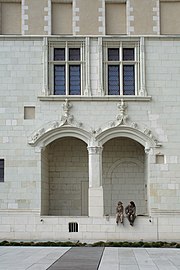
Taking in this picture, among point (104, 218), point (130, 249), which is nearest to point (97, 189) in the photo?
point (104, 218)

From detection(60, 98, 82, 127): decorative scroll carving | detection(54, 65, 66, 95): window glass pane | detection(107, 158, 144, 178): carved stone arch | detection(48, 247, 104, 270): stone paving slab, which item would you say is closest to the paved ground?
detection(48, 247, 104, 270): stone paving slab

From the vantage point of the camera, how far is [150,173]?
69.5ft

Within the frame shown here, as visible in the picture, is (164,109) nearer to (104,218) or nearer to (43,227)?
(104,218)

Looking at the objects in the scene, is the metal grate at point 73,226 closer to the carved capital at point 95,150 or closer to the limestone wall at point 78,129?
the limestone wall at point 78,129

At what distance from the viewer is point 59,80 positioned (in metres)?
21.9

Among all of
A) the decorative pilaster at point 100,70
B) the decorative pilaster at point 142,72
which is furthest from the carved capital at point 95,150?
the decorative pilaster at point 142,72

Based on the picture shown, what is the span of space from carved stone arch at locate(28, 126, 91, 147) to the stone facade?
1.7 inches

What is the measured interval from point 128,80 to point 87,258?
32.0 feet

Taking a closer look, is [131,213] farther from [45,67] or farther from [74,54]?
[74,54]

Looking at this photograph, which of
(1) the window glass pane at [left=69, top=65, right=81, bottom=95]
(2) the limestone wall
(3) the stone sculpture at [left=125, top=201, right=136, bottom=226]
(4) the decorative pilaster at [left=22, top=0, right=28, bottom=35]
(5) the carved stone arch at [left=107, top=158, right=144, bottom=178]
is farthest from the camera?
(5) the carved stone arch at [left=107, top=158, right=144, bottom=178]

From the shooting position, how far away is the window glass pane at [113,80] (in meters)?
21.8

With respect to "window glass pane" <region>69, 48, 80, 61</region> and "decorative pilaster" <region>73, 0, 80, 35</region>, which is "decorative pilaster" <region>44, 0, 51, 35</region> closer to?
"decorative pilaster" <region>73, 0, 80, 35</region>

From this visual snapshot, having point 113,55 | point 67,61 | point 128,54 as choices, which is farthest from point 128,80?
point 67,61

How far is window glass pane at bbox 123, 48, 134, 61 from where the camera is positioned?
2202cm
